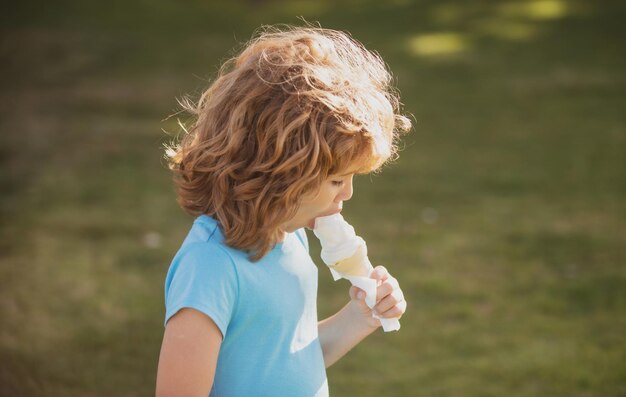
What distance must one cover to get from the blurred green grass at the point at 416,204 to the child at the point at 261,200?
1.89 m

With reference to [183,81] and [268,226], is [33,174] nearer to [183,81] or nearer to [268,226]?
[183,81]

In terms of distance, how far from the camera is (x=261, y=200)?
1805 millimetres

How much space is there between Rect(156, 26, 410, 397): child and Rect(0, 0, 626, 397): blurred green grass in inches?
74.3

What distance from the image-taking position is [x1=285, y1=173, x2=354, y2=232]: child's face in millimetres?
1853

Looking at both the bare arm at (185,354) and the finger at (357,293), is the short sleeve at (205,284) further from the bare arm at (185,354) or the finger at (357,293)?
the finger at (357,293)

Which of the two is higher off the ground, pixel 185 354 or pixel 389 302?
pixel 389 302

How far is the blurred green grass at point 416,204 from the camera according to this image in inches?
161

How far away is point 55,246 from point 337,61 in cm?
383

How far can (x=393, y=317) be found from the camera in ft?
6.69

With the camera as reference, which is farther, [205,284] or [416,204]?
[416,204]

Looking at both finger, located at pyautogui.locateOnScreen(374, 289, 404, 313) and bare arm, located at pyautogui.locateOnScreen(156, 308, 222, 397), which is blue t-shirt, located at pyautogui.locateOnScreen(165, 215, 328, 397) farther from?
finger, located at pyautogui.locateOnScreen(374, 289, 404, 313)

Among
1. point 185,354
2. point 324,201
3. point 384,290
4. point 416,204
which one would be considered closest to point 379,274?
point 384,290

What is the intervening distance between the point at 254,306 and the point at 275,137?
37cm

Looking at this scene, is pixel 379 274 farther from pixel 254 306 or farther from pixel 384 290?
pixel 254 306
